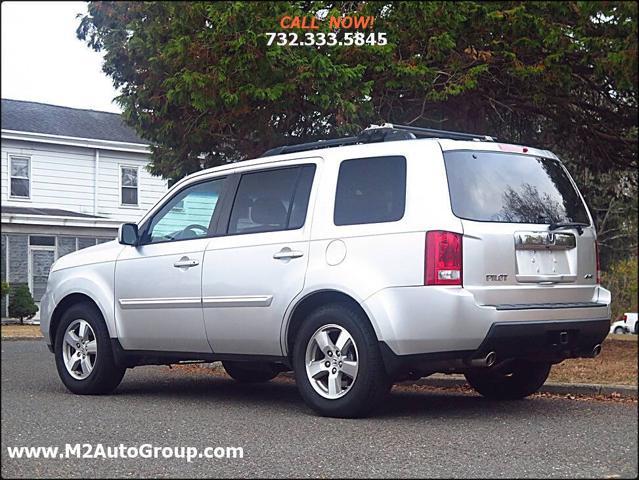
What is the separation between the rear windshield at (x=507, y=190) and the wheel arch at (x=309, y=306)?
914mm

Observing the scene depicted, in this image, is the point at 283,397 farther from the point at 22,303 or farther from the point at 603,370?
the point at 603,370

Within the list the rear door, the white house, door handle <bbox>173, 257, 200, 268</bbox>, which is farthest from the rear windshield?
the white house

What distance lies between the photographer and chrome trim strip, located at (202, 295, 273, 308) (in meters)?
7.37

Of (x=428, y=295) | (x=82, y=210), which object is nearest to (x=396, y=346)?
(x=428, y=295)

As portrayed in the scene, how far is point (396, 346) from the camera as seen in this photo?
21.7 feet

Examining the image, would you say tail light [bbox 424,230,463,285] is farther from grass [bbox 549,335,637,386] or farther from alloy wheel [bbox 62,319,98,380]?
alloy wheel [bbox 62,319,98,380]

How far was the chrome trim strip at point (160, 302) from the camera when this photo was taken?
7.86 meters

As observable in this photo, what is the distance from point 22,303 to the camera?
280 inches

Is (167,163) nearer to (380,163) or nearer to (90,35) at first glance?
(380,163)

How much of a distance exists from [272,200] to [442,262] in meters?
1.74

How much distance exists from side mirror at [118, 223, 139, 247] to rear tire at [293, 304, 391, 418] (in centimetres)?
188

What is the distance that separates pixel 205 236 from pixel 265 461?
9.59 ft

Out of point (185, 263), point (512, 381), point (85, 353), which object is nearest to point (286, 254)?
point (185, 263)

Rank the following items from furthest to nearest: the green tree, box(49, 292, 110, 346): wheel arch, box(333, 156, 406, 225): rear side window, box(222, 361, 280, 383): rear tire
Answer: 1. box(222, 361, 280, 383): rear tire
2. the green tree
3. box(49, 292, 110, 346): wheel arch
4. box(333, 156, 406, 225): rear side window
